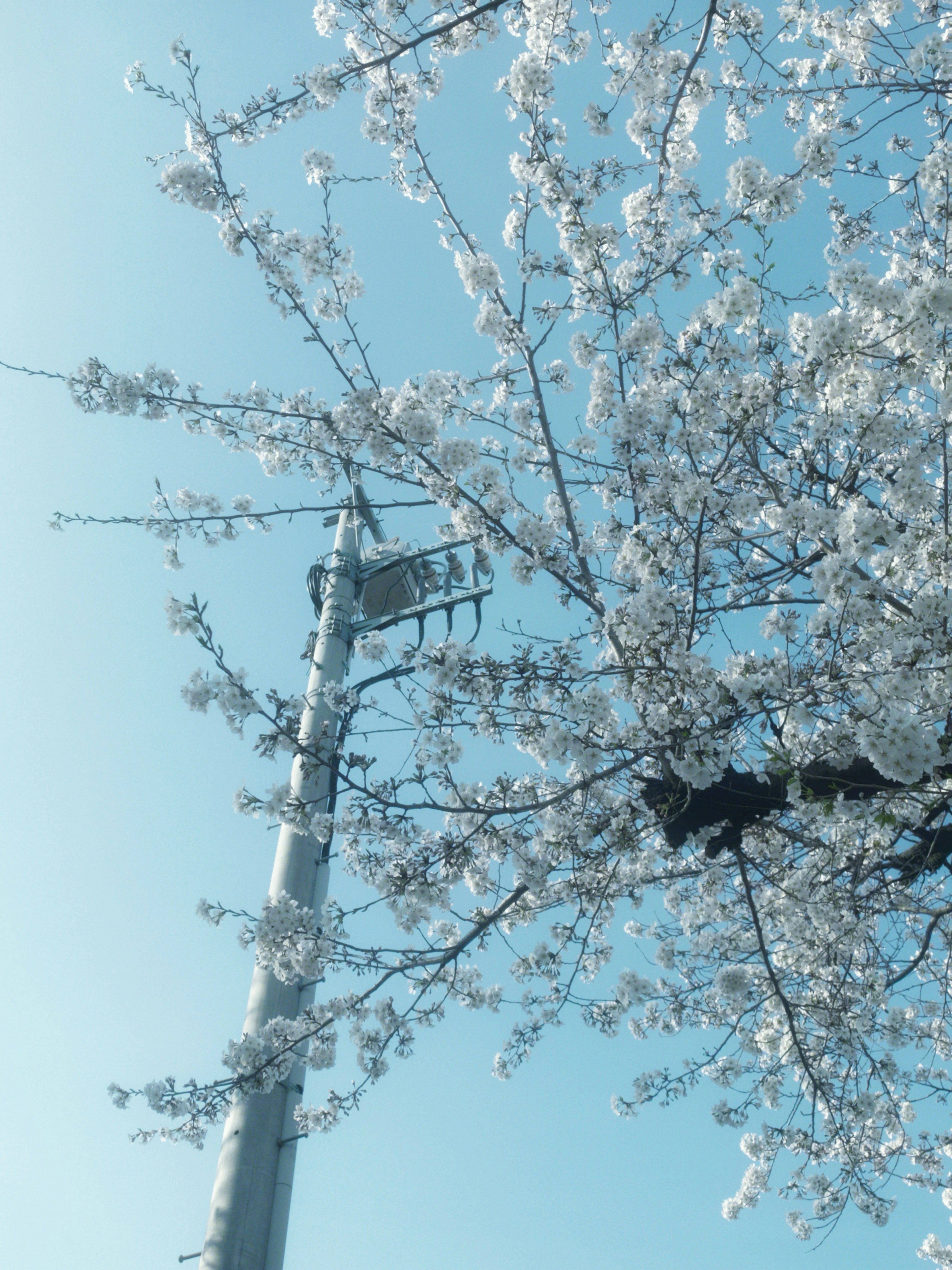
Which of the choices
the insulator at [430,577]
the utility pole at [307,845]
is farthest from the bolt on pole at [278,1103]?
the insulator at [430,577]

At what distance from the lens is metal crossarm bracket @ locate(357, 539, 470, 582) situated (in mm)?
6223

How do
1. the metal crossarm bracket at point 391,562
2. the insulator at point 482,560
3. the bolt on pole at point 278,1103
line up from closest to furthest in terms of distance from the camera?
1. the bolt on pole at point 278,1103
2. the insulator at point 482,560
3. the metal crossarm bracket at point 391,562

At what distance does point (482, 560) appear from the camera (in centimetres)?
638

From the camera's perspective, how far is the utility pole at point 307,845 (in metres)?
3.45

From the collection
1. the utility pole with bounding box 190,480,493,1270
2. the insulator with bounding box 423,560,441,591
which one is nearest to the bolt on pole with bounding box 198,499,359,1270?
the utility pole with bounding box 190,480,493,1270

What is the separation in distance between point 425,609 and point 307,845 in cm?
252

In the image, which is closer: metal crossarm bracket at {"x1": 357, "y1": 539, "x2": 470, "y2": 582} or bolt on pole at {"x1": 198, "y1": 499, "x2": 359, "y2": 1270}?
bolt on pole at {"x1": 198, "y1": 499, "x2": 359, "y2": 1270}

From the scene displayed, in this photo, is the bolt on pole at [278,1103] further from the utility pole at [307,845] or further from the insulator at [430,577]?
the insulator at [430,577]

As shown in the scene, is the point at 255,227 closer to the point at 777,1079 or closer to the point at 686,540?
the point at 686,540

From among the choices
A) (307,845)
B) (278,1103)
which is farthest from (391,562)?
(278,1103)

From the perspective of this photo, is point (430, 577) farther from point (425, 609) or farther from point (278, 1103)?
point (278, 1103)

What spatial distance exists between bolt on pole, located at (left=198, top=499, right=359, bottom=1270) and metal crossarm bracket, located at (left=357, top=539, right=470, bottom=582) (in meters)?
0.78

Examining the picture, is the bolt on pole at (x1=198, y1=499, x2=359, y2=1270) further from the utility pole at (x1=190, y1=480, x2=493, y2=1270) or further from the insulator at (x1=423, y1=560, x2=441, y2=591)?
the insulator at (x1=423, y1=560, x2=441, y2=591)

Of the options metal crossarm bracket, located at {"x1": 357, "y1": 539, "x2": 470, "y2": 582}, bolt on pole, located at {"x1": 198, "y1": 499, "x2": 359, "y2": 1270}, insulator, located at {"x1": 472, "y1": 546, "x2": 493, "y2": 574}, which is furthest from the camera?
metal crossarm bracket, located at {"x1": 357, "y1": 539, "x2": 470, "y2": 582}
